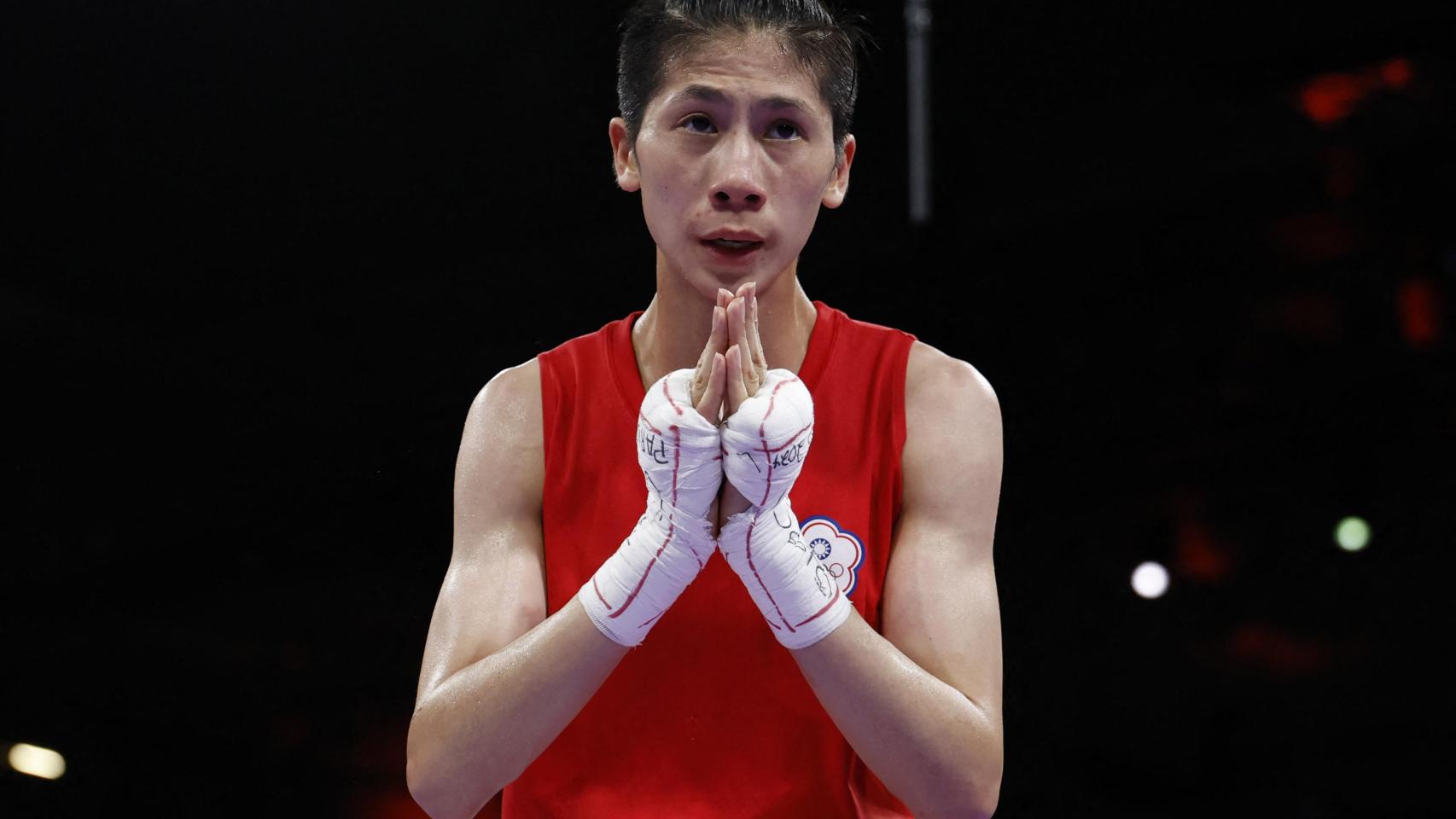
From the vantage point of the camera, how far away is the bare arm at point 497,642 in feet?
5.35

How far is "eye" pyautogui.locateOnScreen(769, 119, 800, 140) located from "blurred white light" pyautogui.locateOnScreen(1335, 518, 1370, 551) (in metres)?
3.27

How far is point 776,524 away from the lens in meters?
1.61

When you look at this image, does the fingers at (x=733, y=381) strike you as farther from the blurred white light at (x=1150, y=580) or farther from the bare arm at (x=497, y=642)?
the blurred white light at (x=1150, y=580)

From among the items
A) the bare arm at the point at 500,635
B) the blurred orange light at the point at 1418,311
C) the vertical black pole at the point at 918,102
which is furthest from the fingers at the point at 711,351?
the blurred orange light at the point at 1418,311

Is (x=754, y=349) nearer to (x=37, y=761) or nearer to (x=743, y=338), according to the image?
(x=743, y=338)

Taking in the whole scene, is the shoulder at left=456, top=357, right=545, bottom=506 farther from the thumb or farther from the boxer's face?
the thumb

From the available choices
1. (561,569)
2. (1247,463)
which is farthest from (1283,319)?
(561,569)

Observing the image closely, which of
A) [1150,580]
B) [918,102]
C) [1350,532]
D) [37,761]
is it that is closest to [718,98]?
[918,102]

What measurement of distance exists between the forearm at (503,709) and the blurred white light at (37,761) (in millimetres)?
2311

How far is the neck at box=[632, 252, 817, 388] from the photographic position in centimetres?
195

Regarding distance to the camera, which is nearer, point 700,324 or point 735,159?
point 735,159

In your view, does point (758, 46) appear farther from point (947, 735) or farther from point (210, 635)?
point (210, 635)

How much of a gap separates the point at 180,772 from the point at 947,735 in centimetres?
279

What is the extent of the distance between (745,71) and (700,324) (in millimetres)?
341
